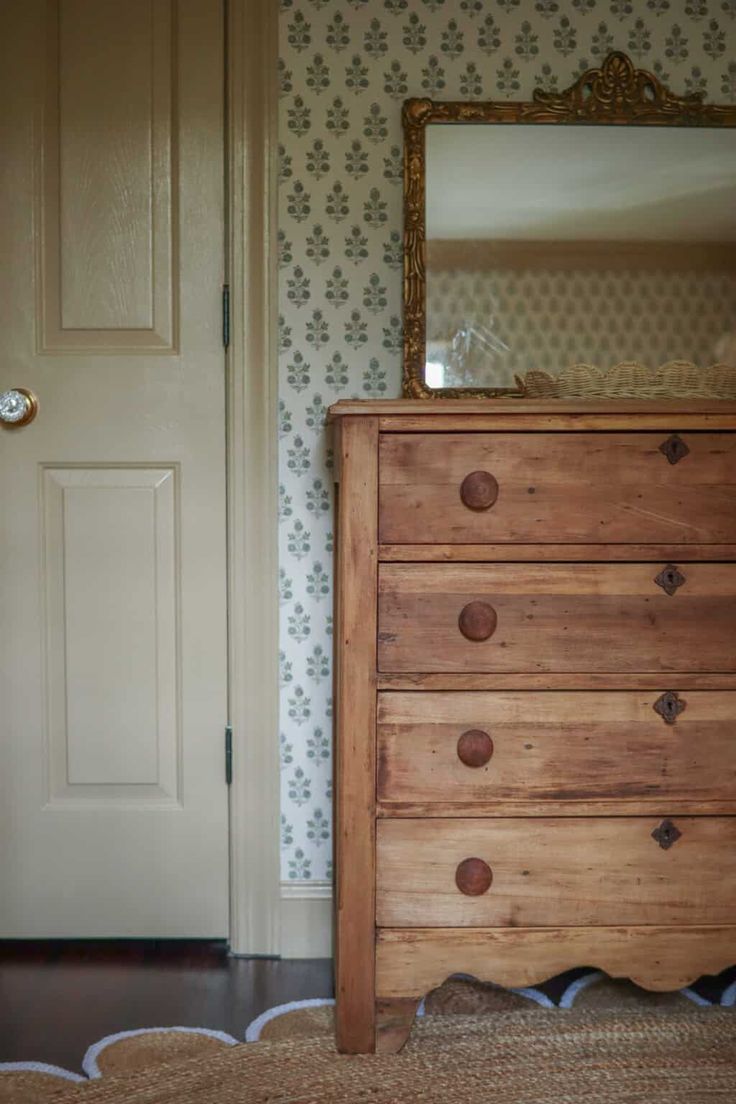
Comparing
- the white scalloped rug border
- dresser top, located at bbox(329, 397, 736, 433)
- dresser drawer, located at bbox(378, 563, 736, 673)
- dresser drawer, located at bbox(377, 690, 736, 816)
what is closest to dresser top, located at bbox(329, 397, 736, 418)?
dresser top, located at bbox(329, 397, 736, 433)

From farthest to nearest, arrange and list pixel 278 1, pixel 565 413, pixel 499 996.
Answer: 1. pixel 278 1
2. pixel 499 996
3. pixel 565 413

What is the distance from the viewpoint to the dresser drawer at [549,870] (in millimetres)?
1600

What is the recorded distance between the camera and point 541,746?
1594mm

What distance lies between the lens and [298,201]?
2.05m

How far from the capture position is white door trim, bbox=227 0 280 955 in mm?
2023

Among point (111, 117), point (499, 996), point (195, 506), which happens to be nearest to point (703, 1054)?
point (499, 996)

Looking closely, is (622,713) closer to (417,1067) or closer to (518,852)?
(518,852)

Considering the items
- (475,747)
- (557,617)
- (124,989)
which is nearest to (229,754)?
(124,989)

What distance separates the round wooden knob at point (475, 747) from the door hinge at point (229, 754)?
67 cm

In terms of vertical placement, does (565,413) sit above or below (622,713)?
above

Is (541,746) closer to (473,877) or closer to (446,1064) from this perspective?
(473,877)

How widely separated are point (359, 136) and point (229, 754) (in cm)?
133

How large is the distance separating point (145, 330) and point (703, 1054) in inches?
68.1

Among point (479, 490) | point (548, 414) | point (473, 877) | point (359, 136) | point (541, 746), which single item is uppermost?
point (359, 136)
